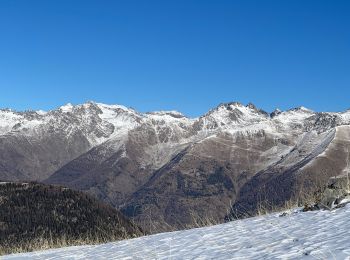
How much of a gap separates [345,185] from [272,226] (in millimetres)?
4468

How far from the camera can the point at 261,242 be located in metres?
13.1

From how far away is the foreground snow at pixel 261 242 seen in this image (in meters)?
11.0

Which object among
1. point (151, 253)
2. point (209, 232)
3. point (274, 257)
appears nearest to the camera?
point (274, 257)

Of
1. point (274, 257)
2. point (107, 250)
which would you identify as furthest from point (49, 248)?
point (274, 257)

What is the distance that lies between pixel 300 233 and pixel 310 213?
11.2ft

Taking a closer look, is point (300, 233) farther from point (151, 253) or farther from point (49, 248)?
point (49, 248)

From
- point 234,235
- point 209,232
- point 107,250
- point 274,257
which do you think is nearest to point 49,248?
point 107,250

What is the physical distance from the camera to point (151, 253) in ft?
49.2

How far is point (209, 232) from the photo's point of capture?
17406 millimetres

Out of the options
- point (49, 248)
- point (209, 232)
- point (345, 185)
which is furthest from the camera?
point (49, 248)

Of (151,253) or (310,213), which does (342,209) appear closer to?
(310,213)

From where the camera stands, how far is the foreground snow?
11.0m

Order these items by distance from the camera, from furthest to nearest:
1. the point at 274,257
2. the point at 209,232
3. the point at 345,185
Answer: the point at 345,185, the point at 209,232, the point at 274,257

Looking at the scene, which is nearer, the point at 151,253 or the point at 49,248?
the point at 151,253
